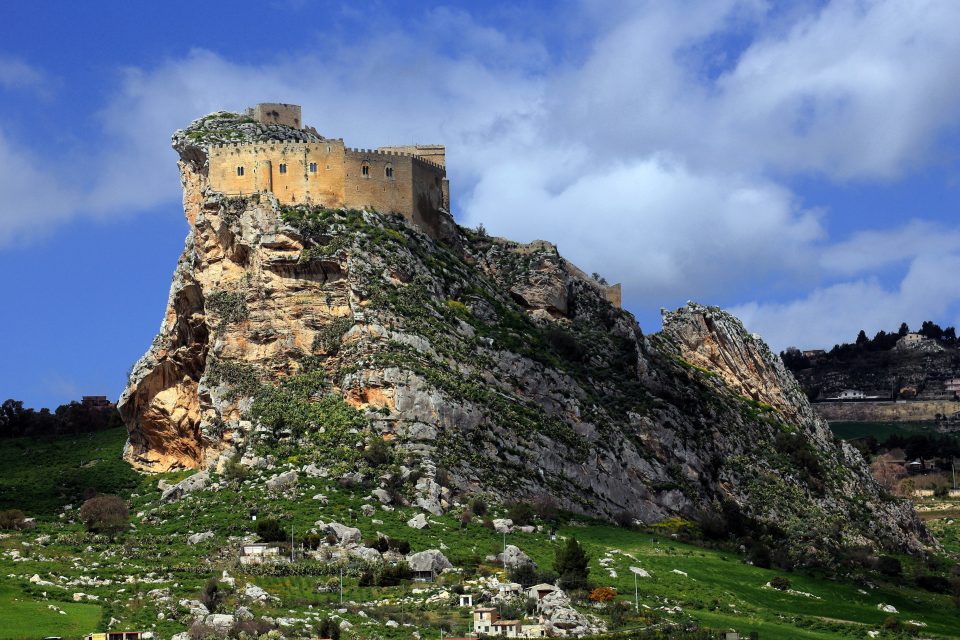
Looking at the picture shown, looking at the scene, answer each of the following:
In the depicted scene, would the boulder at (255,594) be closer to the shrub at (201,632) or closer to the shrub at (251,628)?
the shrub at (251,628)

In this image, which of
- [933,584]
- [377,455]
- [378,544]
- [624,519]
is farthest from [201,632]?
[933,584]

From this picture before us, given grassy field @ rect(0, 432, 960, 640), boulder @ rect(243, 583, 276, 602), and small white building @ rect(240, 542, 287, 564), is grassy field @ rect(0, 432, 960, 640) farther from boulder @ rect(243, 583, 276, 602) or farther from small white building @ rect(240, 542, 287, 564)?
boulder @ rect(243, 583, 276, 602)

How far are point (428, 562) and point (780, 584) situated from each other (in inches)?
990

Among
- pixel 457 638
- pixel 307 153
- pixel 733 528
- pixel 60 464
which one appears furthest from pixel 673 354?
pixel 457 638

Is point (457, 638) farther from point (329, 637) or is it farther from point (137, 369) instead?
point (137, 369)

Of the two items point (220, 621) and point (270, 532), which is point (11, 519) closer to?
point (270, 532)

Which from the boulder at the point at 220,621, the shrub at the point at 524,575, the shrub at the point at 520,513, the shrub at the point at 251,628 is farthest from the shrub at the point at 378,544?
the boulder at the point at 220,621

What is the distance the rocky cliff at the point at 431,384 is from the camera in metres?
105

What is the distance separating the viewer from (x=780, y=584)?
103 m

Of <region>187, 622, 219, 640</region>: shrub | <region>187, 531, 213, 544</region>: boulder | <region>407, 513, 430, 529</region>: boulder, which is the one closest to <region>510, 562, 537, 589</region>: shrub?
<region>407, 513, 430, 529</region>: boulder

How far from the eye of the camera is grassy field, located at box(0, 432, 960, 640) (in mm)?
81688

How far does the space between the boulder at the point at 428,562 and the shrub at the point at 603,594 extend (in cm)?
808

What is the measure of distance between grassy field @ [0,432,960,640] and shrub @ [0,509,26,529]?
4.92 ft

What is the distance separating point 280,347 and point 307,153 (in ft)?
49.1
